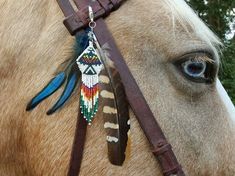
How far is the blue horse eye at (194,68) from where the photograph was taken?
2525mm

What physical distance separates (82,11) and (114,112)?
0.50m

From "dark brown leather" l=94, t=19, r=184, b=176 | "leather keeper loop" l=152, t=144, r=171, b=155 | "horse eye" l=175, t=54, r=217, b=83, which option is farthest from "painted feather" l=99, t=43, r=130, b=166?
"horse eye" l=175, t=54, r=217, b=83

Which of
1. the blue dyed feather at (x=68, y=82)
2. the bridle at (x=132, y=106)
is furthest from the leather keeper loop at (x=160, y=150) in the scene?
the blue dyed feather at (x=68, y=82)

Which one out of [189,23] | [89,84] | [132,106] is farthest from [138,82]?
[189,23]

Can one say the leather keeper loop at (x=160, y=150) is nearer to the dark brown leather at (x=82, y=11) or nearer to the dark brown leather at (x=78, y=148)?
the dark brown leather at (x=78, y=148)

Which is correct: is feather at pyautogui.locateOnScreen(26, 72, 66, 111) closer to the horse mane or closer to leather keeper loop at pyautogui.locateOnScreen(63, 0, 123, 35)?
leather keeper loop at pyautogui.locateOnScreen(63, 0, 123, 35)

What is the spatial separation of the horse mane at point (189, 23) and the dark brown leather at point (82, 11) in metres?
0.28

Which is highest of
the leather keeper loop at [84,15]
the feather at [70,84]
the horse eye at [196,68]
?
the leather keeper loop at [84,15]

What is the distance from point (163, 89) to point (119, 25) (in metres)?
0.37

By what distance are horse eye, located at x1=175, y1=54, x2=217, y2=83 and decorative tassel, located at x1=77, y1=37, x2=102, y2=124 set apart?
1.35ft

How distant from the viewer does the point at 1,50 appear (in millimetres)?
2537

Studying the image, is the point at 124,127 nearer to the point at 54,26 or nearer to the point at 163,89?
the point at 163,89

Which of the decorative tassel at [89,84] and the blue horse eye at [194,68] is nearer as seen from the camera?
the decorative tassel at [89,84]

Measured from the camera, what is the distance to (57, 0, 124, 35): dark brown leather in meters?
2.46
